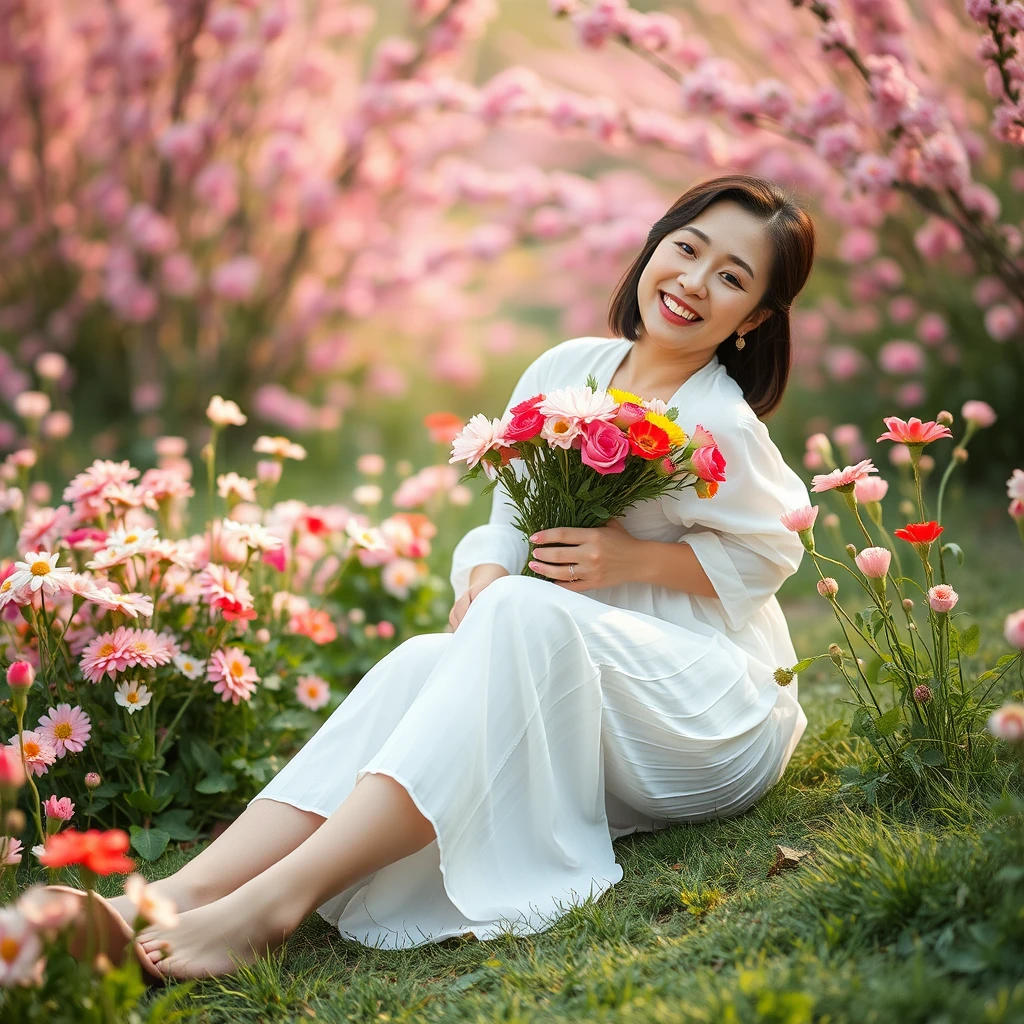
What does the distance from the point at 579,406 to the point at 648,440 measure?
0.12 meters

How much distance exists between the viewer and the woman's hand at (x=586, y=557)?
1.77 meters

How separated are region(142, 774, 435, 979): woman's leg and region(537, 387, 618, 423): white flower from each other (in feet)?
1.94

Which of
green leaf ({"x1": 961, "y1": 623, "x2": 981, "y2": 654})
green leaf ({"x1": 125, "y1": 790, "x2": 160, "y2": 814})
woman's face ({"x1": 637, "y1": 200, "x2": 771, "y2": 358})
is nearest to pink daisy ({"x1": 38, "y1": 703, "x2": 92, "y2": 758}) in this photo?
green leaf ({"x1": 125, "y1": 790, "x2": 160, "y2": 814})

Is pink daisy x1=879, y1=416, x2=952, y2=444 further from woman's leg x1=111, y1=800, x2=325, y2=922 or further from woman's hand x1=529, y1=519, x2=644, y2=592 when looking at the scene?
woman's leg x1=111, y1=800, x2=325, y2=922

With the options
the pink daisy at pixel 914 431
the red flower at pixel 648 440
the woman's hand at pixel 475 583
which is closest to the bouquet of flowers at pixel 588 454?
the red flower at pixel 648 440

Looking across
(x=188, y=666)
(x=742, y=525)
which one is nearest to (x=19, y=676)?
(x=188, y=666)

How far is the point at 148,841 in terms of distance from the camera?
74.0 inches

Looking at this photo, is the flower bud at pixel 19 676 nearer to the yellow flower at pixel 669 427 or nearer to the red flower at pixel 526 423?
the red flower at pixel 526 423

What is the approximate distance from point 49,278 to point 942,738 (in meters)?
4.41

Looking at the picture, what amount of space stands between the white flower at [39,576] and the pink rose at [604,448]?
0.84m

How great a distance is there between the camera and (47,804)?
167cm

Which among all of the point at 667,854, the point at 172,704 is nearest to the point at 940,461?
the point at 667,854

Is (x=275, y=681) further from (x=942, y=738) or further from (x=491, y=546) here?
(x=942, y=738)

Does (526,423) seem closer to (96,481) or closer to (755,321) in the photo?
(755,321)
